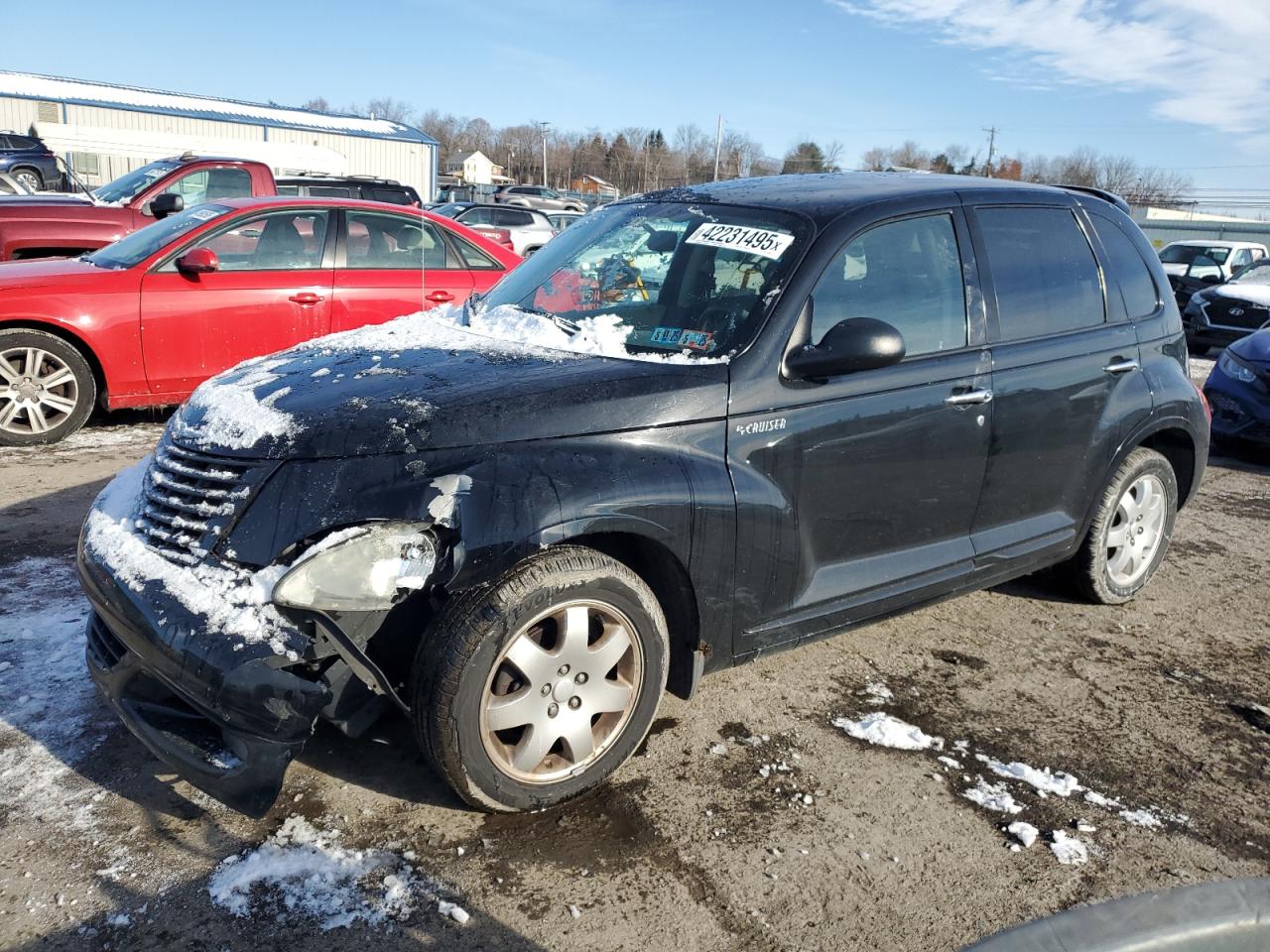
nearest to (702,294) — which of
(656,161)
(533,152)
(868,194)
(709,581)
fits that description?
(868,194)

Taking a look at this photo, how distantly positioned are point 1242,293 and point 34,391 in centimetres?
1482

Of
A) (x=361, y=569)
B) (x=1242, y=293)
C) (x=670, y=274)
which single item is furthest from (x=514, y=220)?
(x=361, y=569)

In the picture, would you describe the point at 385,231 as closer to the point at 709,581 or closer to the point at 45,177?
the point at 709,581

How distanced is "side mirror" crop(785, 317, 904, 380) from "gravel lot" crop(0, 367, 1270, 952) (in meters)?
1.25

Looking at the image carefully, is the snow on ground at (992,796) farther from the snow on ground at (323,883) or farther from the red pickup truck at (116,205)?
the red pickup truck at (116,205)

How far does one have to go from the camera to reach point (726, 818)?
2.90 metres

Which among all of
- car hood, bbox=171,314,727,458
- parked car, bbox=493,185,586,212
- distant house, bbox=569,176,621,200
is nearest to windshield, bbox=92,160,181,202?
car hood, bbox=171,314,727,458

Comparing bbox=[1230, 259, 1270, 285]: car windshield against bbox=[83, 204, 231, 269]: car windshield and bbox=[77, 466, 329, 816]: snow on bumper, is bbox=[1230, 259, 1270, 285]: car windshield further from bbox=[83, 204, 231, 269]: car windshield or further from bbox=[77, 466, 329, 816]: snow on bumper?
bbox=[77, 466, 329, 816]: snow on bumper

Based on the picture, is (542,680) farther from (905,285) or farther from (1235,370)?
(1235,370)

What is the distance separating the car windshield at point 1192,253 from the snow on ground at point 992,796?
17637 millimetres

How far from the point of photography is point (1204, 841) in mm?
2914

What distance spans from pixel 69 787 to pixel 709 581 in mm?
1963

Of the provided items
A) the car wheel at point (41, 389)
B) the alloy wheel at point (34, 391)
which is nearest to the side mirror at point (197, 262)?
the car wheel at point (41, 389)

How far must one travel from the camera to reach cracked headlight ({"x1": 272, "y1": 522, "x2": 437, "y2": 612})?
2496 mm
